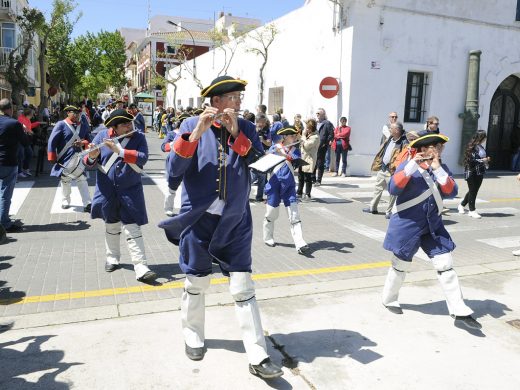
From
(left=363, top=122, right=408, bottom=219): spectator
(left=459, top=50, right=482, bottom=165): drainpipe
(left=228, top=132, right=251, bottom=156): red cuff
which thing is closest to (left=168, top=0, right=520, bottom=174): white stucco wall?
(left=459, top=50, right=482, bottom=165): drainpipe

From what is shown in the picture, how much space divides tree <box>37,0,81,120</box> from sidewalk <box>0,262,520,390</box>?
23.6 metres

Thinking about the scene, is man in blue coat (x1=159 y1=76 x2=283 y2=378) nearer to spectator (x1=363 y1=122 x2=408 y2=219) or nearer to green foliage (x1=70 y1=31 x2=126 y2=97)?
spectator (x1=363 y1=122 x2=408 y2=219)

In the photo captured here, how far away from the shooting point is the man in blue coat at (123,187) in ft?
17.3

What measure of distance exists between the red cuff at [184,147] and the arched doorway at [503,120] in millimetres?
16496

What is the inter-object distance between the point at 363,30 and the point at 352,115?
2.54 metres

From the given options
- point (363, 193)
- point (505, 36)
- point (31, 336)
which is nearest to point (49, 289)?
point (31, 336)

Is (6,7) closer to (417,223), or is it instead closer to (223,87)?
(223,87)

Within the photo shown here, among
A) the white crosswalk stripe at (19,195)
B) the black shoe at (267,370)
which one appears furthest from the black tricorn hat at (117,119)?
the white crosswalk stripe at (19,195)

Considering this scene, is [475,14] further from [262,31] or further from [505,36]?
[262,31]

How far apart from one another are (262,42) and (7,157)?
1373 cm

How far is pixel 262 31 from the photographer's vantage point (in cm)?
1936

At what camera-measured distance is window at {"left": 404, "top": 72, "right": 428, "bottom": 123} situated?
15617 mm

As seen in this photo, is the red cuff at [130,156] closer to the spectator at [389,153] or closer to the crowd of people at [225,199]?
the crowd of people at [225,199]

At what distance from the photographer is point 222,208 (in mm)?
3402
